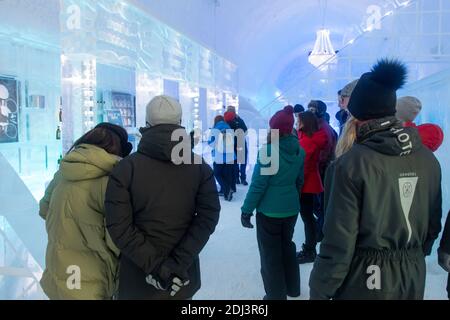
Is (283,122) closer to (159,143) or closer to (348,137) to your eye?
(348,137)

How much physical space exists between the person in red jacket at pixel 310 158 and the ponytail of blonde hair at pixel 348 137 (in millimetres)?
1905

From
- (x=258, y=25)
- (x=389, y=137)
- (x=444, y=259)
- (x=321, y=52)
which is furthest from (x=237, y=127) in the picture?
(x=258, y=25)

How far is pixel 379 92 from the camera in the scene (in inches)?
64.9

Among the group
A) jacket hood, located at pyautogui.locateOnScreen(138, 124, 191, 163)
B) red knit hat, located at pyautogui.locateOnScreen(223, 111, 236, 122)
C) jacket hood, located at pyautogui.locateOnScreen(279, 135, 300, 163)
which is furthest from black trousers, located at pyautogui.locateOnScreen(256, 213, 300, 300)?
red knit hat, located at pyautogui.locateOnScreen(223, 111, 236, 122)

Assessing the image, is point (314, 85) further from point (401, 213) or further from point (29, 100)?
point (401, 213)

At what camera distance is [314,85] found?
31.4ft

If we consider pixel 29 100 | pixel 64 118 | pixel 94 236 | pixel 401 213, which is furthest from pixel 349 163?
pixel 29 100

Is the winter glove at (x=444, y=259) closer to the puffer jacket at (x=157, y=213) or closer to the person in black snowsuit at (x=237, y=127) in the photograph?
the puffer jacket at (x=157, y=213)

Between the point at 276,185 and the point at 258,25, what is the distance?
9.96 m

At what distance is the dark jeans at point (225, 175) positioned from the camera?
6801mm

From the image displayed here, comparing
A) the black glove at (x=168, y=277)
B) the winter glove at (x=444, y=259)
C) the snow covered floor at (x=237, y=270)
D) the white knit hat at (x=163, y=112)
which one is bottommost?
the snow covered floor at (x=237, y=270)

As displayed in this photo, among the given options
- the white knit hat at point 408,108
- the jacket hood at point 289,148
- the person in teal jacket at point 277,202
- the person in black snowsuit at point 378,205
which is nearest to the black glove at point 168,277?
the person in black snowsuit at point 378,205

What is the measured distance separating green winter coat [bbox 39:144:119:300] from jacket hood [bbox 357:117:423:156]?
1.17 meters

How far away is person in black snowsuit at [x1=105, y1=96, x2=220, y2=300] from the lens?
71.6 inches
